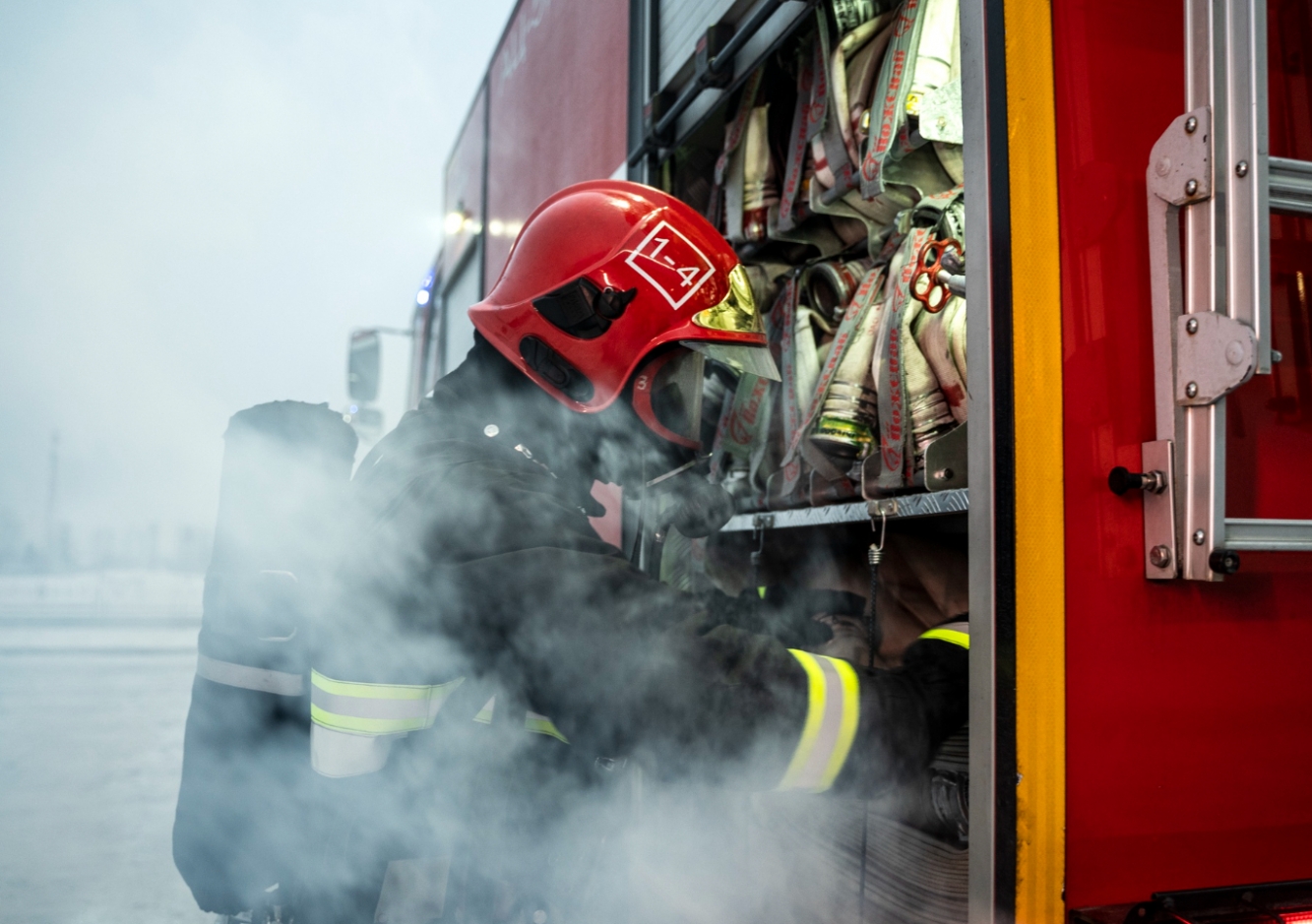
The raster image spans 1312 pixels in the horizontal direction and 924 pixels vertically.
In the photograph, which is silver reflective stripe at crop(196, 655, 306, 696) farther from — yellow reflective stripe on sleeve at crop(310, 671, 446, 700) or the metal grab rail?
the metal grab rail

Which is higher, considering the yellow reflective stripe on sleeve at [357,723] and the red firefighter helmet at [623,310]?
the red firefighter helmet at [623,310]

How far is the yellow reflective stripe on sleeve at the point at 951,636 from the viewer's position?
1416 millimetres

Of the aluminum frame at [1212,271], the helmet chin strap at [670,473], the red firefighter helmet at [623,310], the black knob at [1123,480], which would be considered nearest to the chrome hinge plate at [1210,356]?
the aluminum frame at [1212,271]

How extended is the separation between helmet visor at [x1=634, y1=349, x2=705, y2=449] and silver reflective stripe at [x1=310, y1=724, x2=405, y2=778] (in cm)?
85

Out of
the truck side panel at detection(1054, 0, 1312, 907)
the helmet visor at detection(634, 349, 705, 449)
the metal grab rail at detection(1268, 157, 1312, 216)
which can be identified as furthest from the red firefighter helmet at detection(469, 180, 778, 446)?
the metal grab rail at detection(1268, 157, 1312, 216)

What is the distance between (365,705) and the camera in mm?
1395

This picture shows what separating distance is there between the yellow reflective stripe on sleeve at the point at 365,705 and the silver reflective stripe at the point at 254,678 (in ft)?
0.99

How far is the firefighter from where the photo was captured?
1261mm

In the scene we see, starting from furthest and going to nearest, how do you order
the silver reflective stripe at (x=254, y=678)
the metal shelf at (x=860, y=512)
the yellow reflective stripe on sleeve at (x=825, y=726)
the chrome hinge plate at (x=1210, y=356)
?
the silver reflective stripe at (x=254, y=678) < the metal shelf at (x=860, y=512) < the yellow reflective stripe on sleeve at (x=825, y=726) < the chrome hinge plate at (x=1210, y=356)

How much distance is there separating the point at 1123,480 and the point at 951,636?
484 mm

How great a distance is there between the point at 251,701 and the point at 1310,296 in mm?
1882

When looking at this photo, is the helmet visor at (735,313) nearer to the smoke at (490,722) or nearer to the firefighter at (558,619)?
the firefighter at (558,619)

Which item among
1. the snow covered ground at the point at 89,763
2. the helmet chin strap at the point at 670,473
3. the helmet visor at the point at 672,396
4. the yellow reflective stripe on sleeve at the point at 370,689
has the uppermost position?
the helmet visor at the point at 672,396

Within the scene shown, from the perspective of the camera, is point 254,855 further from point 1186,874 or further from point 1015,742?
point 1186,874
